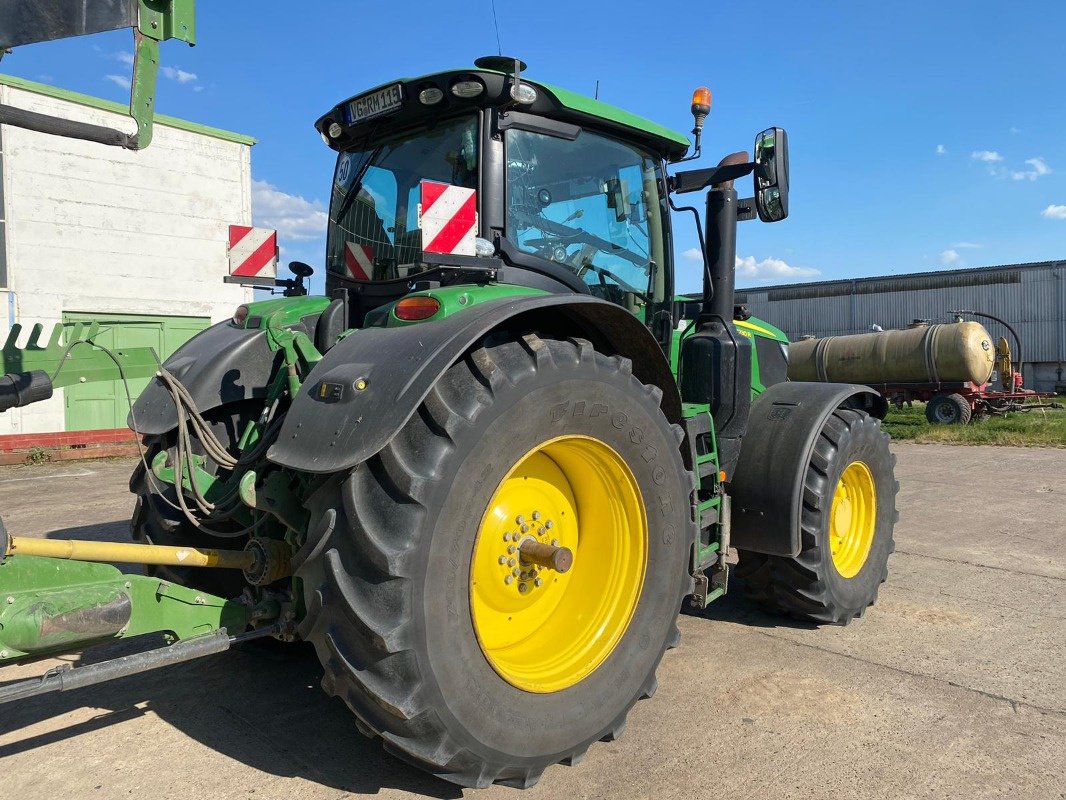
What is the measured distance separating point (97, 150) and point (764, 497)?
13416 mm

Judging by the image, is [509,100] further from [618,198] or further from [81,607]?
[81,607]

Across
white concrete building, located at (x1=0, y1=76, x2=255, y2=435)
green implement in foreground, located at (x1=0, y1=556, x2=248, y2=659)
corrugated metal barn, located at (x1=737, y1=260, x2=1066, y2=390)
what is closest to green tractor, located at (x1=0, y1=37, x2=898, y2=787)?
green implement in foreground, located at (x1=0, y1=556, x2=248, y2=659)

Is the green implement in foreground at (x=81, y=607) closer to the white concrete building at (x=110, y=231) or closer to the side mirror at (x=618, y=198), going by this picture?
the side mirror at (x=618, y=198)

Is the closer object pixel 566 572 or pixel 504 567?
pixel 504 567

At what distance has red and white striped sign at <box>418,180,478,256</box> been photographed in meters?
2.70

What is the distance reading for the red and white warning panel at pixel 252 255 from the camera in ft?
12.3

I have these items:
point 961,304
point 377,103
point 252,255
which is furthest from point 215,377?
point 961,304

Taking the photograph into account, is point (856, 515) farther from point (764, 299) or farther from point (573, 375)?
point (764, 299)

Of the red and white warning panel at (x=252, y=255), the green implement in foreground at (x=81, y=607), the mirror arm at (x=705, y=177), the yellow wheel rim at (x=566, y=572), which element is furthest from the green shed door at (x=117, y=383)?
the yellow wheel rim at (x=566, y=572)

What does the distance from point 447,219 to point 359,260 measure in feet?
3.59

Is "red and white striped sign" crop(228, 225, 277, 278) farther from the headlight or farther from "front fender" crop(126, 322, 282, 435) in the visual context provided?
the headlight

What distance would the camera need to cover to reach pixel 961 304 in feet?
103

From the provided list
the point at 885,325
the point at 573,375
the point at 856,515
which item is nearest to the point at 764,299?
the point at 885,325

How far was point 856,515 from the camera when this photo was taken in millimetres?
4574
